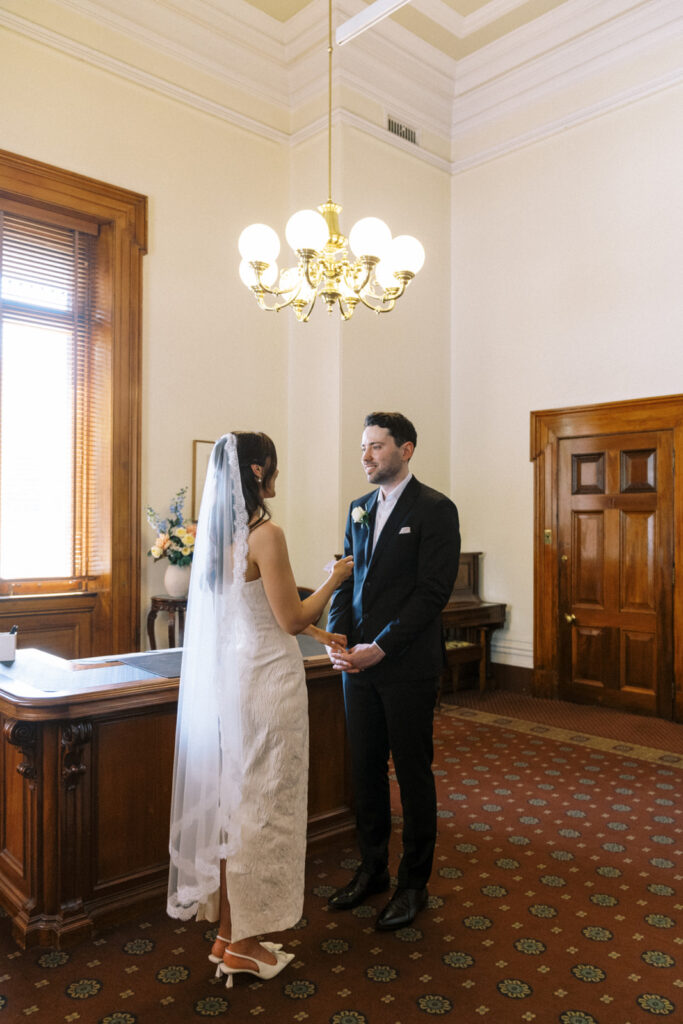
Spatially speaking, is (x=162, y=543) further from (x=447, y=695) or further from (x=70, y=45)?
(x=70, y=45)

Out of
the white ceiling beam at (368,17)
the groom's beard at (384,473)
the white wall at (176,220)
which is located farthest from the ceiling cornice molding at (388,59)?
the groom's beard at (384,473)

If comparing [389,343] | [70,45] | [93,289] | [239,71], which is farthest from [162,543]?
[239,71]

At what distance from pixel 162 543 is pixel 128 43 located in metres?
3.92

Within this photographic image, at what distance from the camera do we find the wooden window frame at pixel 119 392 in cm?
585

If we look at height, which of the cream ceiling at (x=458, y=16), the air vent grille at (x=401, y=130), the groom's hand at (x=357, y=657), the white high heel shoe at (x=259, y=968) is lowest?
the white high heel shoe at (x=259, y=968)

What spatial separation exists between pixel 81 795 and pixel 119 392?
3798 mm

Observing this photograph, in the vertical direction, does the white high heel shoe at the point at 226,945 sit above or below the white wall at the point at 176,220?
below

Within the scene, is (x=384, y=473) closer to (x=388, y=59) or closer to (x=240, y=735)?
(x=240, y=735)

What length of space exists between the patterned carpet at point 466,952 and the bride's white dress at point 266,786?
0.26m

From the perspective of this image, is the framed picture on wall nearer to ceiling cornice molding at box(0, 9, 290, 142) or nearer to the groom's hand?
ceiling cornice molding at box(0, 9, 290, 142)

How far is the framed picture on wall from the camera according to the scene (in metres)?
6.48

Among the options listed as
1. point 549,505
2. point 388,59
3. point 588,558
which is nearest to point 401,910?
point 588,558

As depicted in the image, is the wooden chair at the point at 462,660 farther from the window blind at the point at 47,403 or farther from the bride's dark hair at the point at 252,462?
the bride's dark hair at the point at 252,462

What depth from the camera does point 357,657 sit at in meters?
2.86
